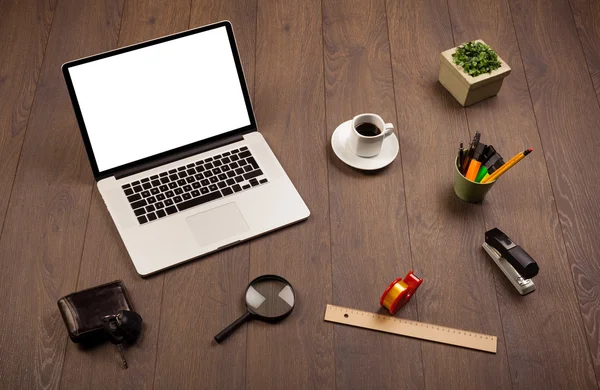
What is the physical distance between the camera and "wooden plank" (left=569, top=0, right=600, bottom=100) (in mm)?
1853

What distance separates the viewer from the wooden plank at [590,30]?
1853 mm

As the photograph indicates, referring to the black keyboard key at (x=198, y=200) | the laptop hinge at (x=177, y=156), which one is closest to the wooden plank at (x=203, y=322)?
the black keyboard key at (x=198, y=200)

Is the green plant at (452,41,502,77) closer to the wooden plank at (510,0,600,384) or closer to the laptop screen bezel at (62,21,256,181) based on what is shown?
the wooden plank at (510,0,600,384)

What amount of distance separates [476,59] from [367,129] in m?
0.35

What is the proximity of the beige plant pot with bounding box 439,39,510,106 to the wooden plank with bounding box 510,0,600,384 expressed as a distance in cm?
13

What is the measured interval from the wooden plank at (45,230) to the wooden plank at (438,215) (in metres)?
0.77

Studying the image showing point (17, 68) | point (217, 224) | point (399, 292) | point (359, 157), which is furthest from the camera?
point (17, 68)

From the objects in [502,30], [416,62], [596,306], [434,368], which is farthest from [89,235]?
[502,30]

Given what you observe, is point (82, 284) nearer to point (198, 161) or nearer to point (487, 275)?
point (198, 161)

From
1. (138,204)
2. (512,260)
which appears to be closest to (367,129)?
(512,260)

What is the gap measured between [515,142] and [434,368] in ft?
2.12

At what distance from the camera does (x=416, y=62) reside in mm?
1884

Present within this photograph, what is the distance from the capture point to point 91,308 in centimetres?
139

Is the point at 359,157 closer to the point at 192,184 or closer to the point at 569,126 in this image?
the point at 192,184
